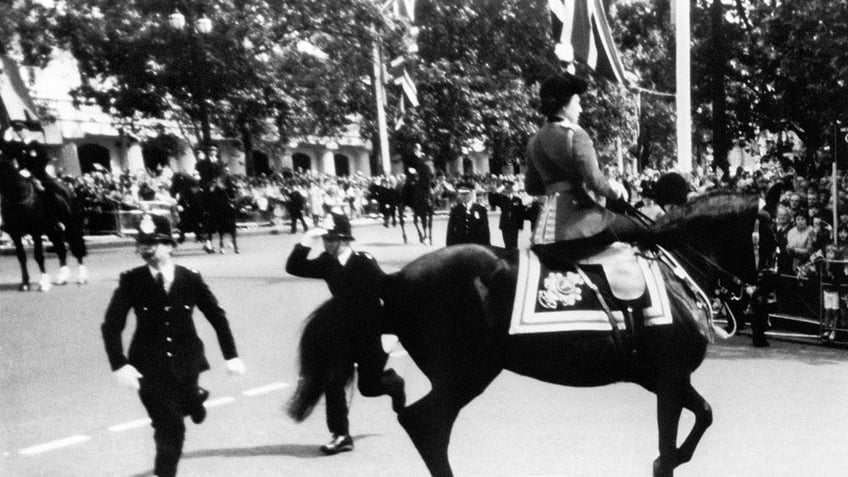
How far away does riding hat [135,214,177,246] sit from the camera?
540cm

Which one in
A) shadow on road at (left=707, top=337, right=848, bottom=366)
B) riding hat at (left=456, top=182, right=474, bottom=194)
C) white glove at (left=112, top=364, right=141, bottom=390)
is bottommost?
shadow on road at (left=707, top=337, right=848, bottom=366)

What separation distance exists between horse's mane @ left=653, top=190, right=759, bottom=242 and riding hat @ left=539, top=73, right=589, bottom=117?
84cm

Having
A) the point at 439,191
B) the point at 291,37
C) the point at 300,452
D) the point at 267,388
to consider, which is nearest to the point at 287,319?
the point at 267,388

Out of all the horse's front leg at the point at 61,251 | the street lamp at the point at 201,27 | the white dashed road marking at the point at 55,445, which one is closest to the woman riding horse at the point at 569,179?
the white dashed road marking at the point at 55,445

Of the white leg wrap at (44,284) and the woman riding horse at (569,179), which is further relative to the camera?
the white leg wrap at (44,284)

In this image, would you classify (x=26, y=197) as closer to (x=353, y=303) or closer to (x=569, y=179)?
(x=353, y=303)

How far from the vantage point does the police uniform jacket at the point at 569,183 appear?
534 cm

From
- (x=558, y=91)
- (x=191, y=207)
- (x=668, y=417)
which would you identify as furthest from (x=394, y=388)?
(x=191, y=207)

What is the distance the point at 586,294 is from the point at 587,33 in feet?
27.3

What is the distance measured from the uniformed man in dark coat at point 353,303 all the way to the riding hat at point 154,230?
2.84ft

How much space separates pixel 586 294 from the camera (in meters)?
5.39

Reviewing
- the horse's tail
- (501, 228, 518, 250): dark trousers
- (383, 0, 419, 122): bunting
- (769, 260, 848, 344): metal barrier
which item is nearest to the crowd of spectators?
(501, 228, 518, 250): dark trousers

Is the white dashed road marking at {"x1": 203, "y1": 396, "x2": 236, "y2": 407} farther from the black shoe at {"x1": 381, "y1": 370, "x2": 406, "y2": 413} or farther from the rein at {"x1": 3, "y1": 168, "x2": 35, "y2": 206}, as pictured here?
the rein at {"x1": 3, "y1": 168, "x2": 35, "y2": 206}

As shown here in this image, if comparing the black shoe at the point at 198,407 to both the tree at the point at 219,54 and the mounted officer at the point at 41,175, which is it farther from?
the tree at the point at 219,54
